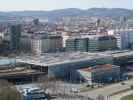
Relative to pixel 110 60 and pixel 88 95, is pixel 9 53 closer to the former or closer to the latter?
pixel 110 60

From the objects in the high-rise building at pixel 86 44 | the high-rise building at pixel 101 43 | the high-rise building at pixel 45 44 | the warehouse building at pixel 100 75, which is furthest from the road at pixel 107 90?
the high-rise building at pixel 45 44

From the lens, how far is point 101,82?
508 inches

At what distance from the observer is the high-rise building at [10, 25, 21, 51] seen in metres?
21.2

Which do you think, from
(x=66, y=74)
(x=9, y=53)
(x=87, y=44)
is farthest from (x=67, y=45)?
(x=66, y=74)

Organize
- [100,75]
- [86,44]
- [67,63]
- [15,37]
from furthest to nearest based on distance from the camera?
1. [15,37]
2. [86,44]
3. [67,63]
4. [100,75]

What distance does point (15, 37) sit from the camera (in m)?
21.4

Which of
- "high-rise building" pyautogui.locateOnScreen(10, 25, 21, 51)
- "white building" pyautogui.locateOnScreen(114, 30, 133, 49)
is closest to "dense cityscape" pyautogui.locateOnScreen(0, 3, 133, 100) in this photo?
"high-rise building" pyautogui.locateOnScreen(10, 25, 21, 51)

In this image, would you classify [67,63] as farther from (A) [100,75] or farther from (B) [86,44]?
(B) [86,44]

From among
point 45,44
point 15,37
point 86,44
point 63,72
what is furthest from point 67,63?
point 15,37

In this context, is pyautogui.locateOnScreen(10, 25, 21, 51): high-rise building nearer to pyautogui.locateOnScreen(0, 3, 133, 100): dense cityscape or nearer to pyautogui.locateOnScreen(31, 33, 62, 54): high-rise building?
pyautogui.locateOnScreen(0, 3, 133, 100): dense cityscape

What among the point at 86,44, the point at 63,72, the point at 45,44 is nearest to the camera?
the point at 63,72

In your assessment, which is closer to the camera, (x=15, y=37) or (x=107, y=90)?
(x=107, y=90)

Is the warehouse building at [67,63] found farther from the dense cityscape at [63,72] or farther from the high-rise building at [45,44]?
the high-rise building at [45,44]

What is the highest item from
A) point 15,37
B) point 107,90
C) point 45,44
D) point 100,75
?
point 15,37
